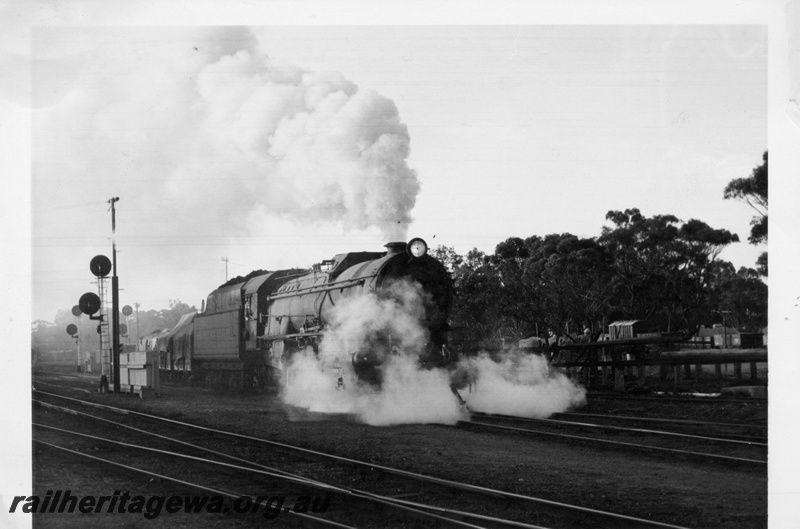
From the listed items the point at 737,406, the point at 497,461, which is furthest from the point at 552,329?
the point at 497,461

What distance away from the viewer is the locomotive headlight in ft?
32.3

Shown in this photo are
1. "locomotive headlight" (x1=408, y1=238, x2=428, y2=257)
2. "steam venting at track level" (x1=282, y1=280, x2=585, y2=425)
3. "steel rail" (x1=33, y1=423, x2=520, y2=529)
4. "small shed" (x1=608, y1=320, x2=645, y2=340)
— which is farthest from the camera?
"small shed" (x1=608, y1=320, x2=645, y2=340)

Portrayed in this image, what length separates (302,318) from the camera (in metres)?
12.0

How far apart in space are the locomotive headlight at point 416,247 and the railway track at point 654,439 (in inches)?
95.4

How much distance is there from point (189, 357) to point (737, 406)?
1209 cm

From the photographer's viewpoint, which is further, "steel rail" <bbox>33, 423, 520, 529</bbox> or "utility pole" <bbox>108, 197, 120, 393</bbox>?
"utility pole" <bbox>108, 197, 120, 393</bbox>

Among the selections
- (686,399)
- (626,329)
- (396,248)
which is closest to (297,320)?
(396,248)

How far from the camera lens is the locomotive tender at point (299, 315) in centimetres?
982

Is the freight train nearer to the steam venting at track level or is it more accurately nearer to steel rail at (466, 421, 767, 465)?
the steam venting at track level

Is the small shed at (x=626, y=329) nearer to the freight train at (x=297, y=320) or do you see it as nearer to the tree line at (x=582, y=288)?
the tree line at (x=582, y=288)

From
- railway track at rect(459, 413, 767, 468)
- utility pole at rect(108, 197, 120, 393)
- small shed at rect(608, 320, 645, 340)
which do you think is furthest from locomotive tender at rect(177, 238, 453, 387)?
small shed at rect(608, 320, 645, 340)

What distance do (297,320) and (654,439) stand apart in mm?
6281

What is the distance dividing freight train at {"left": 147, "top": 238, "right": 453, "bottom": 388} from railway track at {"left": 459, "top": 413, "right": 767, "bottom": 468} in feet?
4.94

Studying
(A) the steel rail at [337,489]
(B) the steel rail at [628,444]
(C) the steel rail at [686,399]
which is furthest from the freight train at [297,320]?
(C) the steel rail at [686,399]
